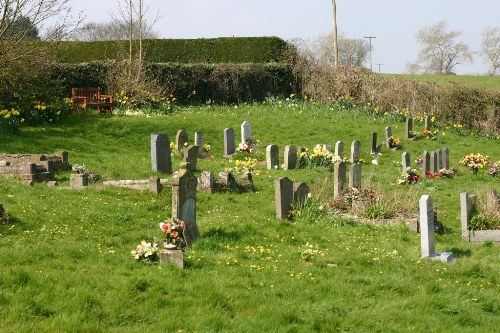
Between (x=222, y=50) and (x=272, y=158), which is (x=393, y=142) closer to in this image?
(x=272, y=158)

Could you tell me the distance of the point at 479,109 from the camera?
39125 millimetres

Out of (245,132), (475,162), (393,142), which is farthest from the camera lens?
(393,142)

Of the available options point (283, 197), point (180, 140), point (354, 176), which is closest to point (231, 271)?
point (283, 197)

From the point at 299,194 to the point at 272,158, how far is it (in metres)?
7.58

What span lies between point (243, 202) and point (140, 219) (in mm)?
3165

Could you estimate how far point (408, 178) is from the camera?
72.8ft

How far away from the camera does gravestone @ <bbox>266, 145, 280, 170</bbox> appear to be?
23031 millimetres

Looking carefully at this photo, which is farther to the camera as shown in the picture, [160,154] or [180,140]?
[180,140]

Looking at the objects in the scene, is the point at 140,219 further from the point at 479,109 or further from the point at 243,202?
the point at 479,109

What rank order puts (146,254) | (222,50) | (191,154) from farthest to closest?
1. (222,50)
2. (191,154)
3. (146,254)

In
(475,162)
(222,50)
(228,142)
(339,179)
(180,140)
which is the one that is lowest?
(475,162)

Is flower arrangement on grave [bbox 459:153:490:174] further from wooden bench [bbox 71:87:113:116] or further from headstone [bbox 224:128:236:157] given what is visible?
wooden bench [bbox 71:87:113:116]

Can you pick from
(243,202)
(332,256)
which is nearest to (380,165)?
(243,202)

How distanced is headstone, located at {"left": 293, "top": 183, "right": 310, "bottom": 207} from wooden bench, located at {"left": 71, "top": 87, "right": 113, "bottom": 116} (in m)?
17.4
